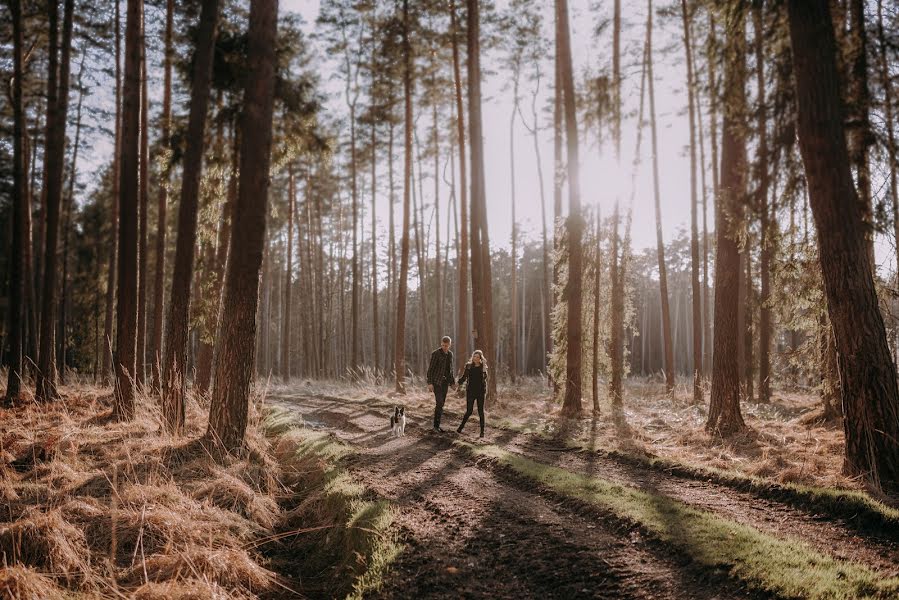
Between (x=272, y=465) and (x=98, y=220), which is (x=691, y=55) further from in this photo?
(x=98, y=220)

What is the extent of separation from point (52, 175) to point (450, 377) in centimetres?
1104

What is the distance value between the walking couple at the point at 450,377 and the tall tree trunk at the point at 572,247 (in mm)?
3145

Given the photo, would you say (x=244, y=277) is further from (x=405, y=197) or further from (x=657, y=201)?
(x=657, y=201)

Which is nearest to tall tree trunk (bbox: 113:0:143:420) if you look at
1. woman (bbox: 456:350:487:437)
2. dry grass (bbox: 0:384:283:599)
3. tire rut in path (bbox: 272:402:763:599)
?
dry grass (bbox: 0:384:283:599)

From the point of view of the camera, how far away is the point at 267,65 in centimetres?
780

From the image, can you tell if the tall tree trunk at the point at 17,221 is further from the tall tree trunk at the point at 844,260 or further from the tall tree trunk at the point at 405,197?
the tall tree trunk at the point at 844,260

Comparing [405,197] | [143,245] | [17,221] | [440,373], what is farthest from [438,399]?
[17,221]

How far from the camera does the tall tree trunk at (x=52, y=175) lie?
11.9m

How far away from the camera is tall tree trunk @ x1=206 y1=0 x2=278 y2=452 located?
7.50 metres

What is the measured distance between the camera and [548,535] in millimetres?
4629

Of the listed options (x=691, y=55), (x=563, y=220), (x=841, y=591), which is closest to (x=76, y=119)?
(x=563, y=220)

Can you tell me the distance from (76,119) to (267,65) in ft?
60.5

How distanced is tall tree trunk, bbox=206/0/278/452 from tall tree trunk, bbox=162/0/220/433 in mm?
1751

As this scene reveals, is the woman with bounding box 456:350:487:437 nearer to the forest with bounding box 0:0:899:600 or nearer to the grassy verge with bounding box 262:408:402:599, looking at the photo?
the forest with bounding box 0:0:899:600
